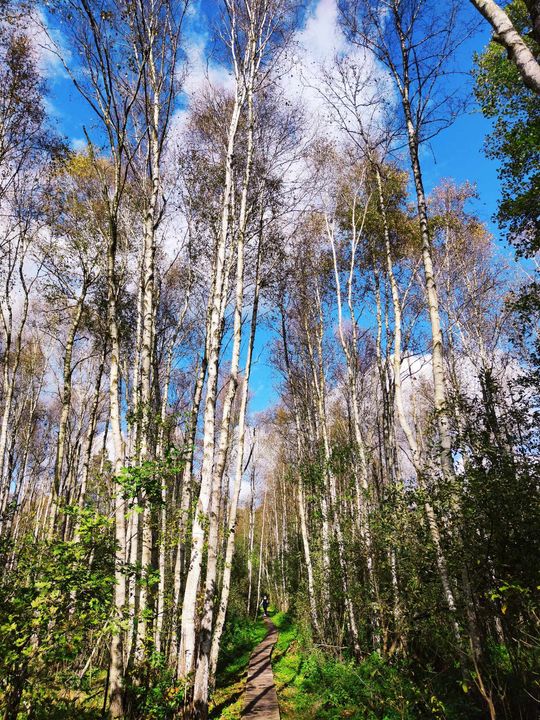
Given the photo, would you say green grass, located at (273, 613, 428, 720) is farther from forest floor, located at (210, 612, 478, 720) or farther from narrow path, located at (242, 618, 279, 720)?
narrow path, located at (242, 618, 279, 720)

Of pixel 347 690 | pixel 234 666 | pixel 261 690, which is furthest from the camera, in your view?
pixel 234 666

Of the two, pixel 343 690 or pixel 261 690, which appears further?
pixel 261 690

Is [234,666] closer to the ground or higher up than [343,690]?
Answer: closer to the ground

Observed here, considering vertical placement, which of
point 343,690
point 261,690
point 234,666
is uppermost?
point 343,690

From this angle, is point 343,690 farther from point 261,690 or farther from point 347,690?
point 261,690

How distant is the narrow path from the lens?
6.62 metres

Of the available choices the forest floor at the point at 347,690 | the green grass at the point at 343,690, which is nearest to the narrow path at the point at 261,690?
the forest floor at the point at 347,690

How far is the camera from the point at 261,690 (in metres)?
8.00

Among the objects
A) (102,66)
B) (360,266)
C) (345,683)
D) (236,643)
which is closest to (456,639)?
(345,683)

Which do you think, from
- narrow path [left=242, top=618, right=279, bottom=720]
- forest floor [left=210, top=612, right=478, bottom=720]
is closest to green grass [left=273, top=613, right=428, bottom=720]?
forest floor [left=210, top=612, right=478, bottom=720]

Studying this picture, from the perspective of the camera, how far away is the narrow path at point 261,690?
6.62 meters

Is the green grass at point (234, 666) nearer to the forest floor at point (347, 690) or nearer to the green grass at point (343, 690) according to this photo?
the forest floor at point (347, 690)

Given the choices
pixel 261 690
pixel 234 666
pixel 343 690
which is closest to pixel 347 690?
pixel 343 690

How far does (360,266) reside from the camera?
512 inches
